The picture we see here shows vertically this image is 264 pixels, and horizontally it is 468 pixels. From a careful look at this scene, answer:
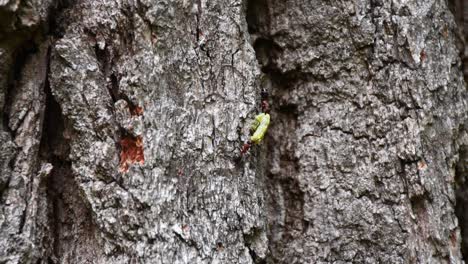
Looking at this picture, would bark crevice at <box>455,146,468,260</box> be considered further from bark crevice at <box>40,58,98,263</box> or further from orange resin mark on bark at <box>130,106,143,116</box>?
bark crevice at <box>40,58,98,263</box>

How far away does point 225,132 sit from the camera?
66.8 inches

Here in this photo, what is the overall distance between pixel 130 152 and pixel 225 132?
1.07 ft

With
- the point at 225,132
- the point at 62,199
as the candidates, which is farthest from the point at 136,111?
the point at 62,199

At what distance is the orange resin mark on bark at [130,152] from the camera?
5.32 ft

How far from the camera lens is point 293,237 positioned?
75.2 inches

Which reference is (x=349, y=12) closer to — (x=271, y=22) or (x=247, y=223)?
(x=271, y=22)

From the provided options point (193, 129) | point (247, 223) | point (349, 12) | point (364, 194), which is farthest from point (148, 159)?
point (349, 12)

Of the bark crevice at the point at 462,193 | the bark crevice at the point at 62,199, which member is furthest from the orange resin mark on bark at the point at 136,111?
the bark crevice at the point at 462,193

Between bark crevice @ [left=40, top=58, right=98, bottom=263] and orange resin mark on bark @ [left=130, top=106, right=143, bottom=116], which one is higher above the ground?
orange resin mark on bark @ [left=130, top=106, right=143, bottom=116]

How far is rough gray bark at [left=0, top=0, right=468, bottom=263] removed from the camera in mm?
1604

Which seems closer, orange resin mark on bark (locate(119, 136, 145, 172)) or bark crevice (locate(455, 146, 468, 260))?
orange resin mark on bark (locate(119, 136, 145, 172))

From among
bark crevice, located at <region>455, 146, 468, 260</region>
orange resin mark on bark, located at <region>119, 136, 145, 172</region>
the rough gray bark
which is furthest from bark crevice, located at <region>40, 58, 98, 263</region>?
bark crevice, located at <region>455, 146, 468, 260</region>

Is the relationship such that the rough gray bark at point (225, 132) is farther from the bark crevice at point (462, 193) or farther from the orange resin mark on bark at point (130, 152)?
the bark crevice at point (462, 193)

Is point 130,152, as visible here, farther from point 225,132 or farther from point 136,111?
point 225,132
